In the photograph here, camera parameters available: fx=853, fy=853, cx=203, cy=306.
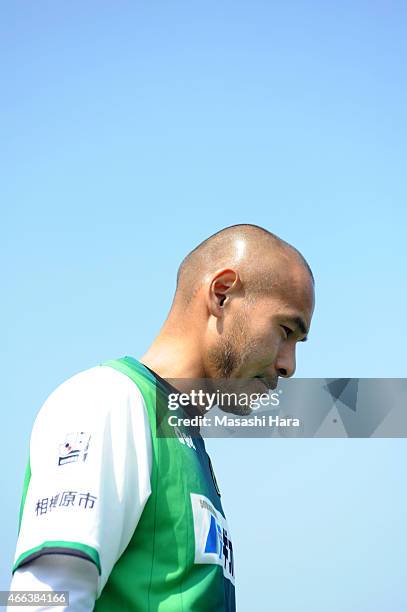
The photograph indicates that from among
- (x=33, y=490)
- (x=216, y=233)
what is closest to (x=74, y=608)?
(x=33, y=490)

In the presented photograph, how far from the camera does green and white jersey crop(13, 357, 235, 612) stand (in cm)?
394

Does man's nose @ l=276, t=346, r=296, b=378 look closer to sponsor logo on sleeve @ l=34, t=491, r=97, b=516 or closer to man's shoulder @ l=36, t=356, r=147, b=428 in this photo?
man's shoulder @ l=36, t=356, r=147, b=428

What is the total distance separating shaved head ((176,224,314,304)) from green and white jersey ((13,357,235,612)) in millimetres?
1118

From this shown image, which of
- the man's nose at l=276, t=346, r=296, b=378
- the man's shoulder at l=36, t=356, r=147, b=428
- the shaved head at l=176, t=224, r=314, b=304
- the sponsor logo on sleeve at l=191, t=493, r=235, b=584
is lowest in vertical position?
the sponsor logo on sleeve at l=191, t=493, r=235, b=584

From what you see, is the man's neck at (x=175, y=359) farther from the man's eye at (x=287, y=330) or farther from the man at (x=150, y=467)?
the man's eye at (x=287, y=330)

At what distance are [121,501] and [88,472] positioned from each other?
0.74 ft

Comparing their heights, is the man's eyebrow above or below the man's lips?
above

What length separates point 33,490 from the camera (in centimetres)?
408

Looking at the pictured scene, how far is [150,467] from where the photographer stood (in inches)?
171

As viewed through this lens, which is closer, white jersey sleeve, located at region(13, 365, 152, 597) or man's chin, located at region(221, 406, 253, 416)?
Answer: white jersey sleeve, located at region(13, 365, 152, 597)

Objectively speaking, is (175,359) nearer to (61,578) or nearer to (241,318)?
(241,318)
